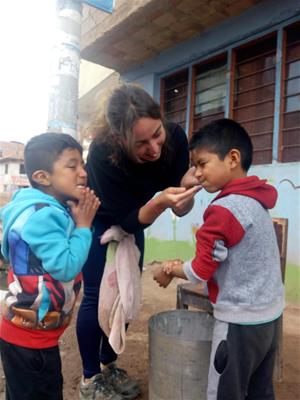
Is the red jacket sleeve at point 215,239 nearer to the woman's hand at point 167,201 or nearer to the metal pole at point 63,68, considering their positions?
the woman's hand at point 167,201

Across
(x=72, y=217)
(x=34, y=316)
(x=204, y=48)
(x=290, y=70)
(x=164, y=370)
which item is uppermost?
(x=204, y=48)

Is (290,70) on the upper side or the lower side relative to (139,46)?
lower

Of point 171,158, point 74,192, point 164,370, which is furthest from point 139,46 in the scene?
point 164,370

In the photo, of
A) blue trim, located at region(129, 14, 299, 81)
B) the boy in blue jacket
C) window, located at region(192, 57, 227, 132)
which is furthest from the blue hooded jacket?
window, located at region(192, 57, 227, 132)

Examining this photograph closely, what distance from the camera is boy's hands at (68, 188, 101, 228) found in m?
1.47

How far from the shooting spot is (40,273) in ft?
4.42

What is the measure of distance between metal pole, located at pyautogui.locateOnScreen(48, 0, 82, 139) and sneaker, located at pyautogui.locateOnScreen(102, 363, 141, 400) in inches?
56.3

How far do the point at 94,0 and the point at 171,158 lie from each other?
1255 mm

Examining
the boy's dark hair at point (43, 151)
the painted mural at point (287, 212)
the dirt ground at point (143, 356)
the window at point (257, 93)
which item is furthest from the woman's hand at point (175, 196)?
the window at point (257, 93)

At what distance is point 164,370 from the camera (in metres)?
1.58

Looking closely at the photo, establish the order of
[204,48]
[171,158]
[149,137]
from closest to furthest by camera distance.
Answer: [149,137] → [171,158] → [204,48]

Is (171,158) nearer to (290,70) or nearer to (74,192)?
(74,192)

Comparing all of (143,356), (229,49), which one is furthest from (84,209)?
(229,49)

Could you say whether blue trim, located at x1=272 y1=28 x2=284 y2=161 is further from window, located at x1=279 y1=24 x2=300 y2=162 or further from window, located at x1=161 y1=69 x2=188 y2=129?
window, located at x1=161 y1=69 x2=188 y2=129
